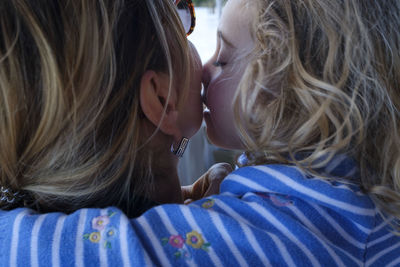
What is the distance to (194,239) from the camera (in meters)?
0.45

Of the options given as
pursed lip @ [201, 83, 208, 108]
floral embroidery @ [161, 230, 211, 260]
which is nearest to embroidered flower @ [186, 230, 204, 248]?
floral embroidery @ [161, 230, 211, 260]

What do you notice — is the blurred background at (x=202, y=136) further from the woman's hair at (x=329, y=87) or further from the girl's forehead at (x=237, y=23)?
the woman's hair at (x=329, y=87)

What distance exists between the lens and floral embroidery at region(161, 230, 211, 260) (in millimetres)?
439

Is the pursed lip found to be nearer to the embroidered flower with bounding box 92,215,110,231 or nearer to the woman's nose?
the woman's nose

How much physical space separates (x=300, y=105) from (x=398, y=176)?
0.62 ft

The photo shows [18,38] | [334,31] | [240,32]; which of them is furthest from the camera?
[240,32]

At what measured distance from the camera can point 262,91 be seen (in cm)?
59

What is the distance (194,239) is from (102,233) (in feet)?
0.39

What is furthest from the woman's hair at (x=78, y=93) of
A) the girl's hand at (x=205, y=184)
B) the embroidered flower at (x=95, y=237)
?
the girl's hand at (x=205, y=184)

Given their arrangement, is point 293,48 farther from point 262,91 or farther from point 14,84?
point 14,84

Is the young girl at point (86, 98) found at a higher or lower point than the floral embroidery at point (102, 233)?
higher

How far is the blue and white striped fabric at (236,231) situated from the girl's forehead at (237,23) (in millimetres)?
250

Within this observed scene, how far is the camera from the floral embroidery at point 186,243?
44cm

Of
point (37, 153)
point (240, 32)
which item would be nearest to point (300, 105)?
point (240, 32)
